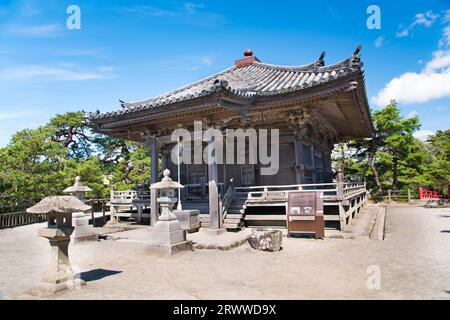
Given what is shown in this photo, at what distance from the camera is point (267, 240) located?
8648mm

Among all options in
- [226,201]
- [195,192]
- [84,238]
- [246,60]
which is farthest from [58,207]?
[246,60]

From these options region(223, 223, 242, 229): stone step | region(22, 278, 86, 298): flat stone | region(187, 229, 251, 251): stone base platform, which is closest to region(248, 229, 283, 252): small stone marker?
region(187, 229, 251, 251): stone base platform

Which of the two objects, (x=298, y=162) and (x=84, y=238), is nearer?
(x=84, y=238)

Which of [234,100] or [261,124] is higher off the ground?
[234,100]

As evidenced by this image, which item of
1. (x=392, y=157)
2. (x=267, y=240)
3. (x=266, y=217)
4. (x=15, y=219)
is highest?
(x=392, y=157)

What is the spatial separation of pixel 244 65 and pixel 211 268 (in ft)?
49.6

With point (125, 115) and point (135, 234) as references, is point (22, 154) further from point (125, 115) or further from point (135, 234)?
point (135, 234)

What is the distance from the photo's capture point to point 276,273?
252 inches

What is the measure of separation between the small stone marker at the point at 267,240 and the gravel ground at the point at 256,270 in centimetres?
24

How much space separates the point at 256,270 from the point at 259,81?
416 inches

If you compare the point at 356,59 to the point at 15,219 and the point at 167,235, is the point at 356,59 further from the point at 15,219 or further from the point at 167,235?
the point at 15,219

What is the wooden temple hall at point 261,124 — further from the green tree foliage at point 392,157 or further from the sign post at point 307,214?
the green tree foliage at point 392,157

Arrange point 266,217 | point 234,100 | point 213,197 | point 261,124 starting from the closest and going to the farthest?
point 234,100
point 213,197
point 266,217
point 261,124

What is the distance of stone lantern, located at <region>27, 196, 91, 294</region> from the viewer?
5234 mm
